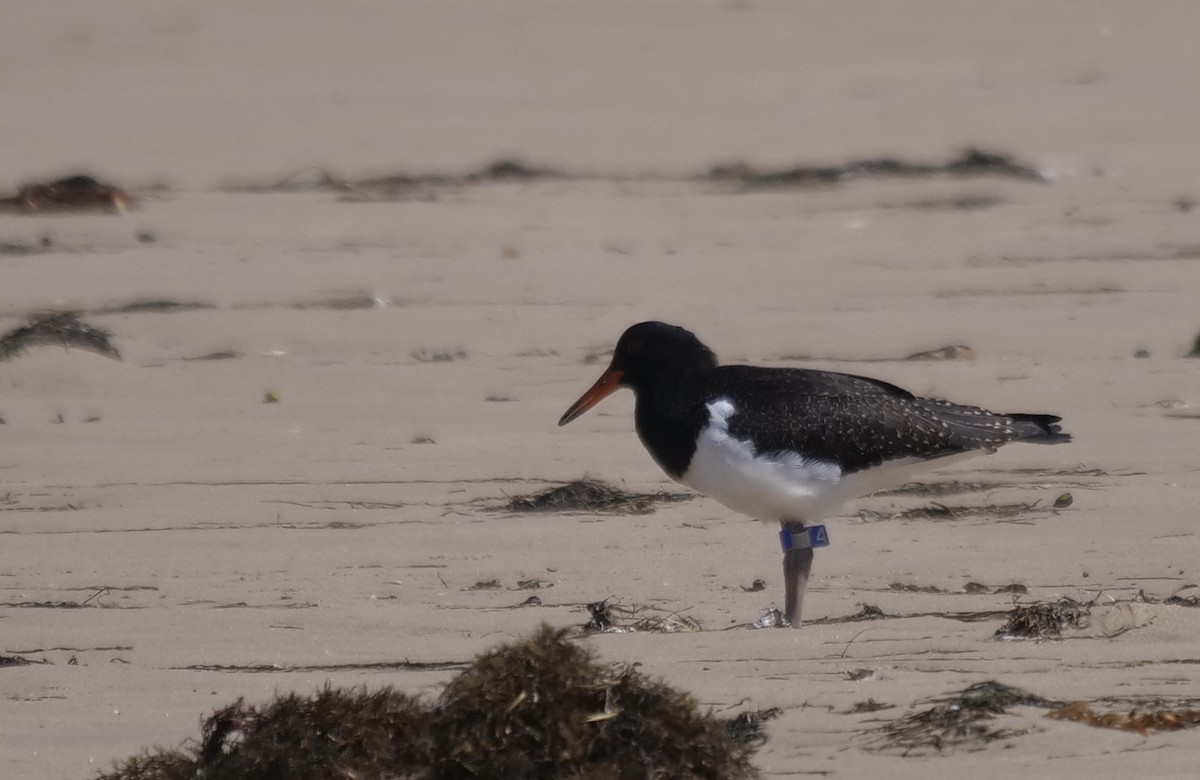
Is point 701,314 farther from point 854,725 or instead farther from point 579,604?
point 854,725

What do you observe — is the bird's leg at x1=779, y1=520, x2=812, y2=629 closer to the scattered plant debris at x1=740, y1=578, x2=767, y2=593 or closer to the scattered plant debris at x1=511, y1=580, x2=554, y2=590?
the scattered plant debris at x1=740, y1=578, x2=767, y2=593

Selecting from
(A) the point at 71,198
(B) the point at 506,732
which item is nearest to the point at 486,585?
(B) the point at 506,732

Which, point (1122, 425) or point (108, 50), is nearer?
point (1122, 425)

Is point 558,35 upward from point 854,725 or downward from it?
upward

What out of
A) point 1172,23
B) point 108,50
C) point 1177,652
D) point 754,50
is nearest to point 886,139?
point 754,50

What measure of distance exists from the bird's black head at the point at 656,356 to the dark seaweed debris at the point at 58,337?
2783mm

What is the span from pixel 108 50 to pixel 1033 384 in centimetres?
969

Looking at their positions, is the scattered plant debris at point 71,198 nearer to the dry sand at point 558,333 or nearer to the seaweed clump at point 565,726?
the dry sand at point 558,333

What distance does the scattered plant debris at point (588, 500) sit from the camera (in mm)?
6453

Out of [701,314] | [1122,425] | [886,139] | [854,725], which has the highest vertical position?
[886,139]

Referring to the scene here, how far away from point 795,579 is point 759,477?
0.43 metres

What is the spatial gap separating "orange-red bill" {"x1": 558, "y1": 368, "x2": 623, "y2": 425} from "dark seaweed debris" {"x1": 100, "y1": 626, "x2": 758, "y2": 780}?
2685mm

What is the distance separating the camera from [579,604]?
17.8 feet

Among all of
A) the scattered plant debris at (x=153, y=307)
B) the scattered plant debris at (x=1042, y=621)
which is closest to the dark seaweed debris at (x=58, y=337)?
the scattered plant debris at (x=153, y=307)
